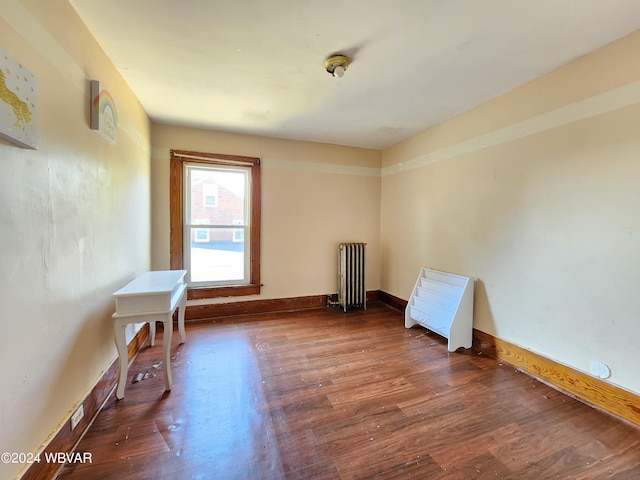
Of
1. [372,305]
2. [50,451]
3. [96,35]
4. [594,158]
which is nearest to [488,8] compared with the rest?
[594,158]

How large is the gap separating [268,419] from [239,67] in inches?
98.2

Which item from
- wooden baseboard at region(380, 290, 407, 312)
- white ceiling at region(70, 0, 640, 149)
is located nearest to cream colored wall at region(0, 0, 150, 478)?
white ceiling at region(70, 0, 640, 149)

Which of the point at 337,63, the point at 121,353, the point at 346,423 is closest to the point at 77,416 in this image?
the point at 121,353

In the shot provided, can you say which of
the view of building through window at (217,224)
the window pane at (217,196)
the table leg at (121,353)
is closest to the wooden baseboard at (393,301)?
the view of building through window at (217,224)

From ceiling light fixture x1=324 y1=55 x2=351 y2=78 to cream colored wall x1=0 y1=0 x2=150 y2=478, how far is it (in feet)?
4.94

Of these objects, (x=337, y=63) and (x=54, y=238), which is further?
(x=337, y=63)

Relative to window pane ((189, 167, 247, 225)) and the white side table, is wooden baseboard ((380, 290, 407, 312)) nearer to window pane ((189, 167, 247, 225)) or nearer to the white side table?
window pane ((189, 167, 247, 225))

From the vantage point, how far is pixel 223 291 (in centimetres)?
351

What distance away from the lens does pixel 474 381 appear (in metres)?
2.15

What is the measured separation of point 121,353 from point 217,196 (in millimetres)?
2170

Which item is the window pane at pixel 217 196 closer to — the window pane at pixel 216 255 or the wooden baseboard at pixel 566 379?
the window pane at pixel 216 255

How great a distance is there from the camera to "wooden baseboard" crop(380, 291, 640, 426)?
170 cm

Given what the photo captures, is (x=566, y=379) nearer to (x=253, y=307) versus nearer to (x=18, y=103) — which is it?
(x=253, y=307)

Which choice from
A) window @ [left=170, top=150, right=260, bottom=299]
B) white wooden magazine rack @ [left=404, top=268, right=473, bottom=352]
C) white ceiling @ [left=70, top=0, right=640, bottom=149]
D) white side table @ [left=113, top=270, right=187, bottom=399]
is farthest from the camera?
window @ [left=170, top=150, right=260, bottom=299]
